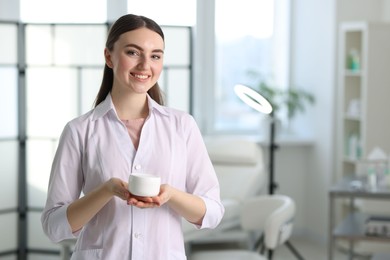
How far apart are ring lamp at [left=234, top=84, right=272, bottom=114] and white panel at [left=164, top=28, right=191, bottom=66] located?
1490 mm

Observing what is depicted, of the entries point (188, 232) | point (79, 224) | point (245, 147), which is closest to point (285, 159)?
point (245, 147)

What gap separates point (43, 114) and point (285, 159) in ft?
7.07

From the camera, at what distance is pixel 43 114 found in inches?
190

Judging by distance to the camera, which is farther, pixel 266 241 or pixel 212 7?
pixel 212 7

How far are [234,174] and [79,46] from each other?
1299 mm

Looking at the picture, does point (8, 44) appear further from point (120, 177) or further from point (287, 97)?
point (120, 177)

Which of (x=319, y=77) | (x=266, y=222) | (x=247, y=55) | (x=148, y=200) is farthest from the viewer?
(x=247, y=55)

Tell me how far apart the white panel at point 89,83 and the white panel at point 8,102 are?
0.40 metres

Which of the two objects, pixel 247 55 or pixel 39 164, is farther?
pixel 247 55

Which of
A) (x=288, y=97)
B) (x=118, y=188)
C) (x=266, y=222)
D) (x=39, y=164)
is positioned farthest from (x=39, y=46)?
(x=118, y=188)

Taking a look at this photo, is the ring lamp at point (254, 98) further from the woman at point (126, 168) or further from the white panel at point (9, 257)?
the white panel at point (9, 257)

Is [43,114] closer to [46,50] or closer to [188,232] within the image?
[46,50]

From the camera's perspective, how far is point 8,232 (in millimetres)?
4930

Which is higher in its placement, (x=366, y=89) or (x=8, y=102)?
(x=366, y=89)
